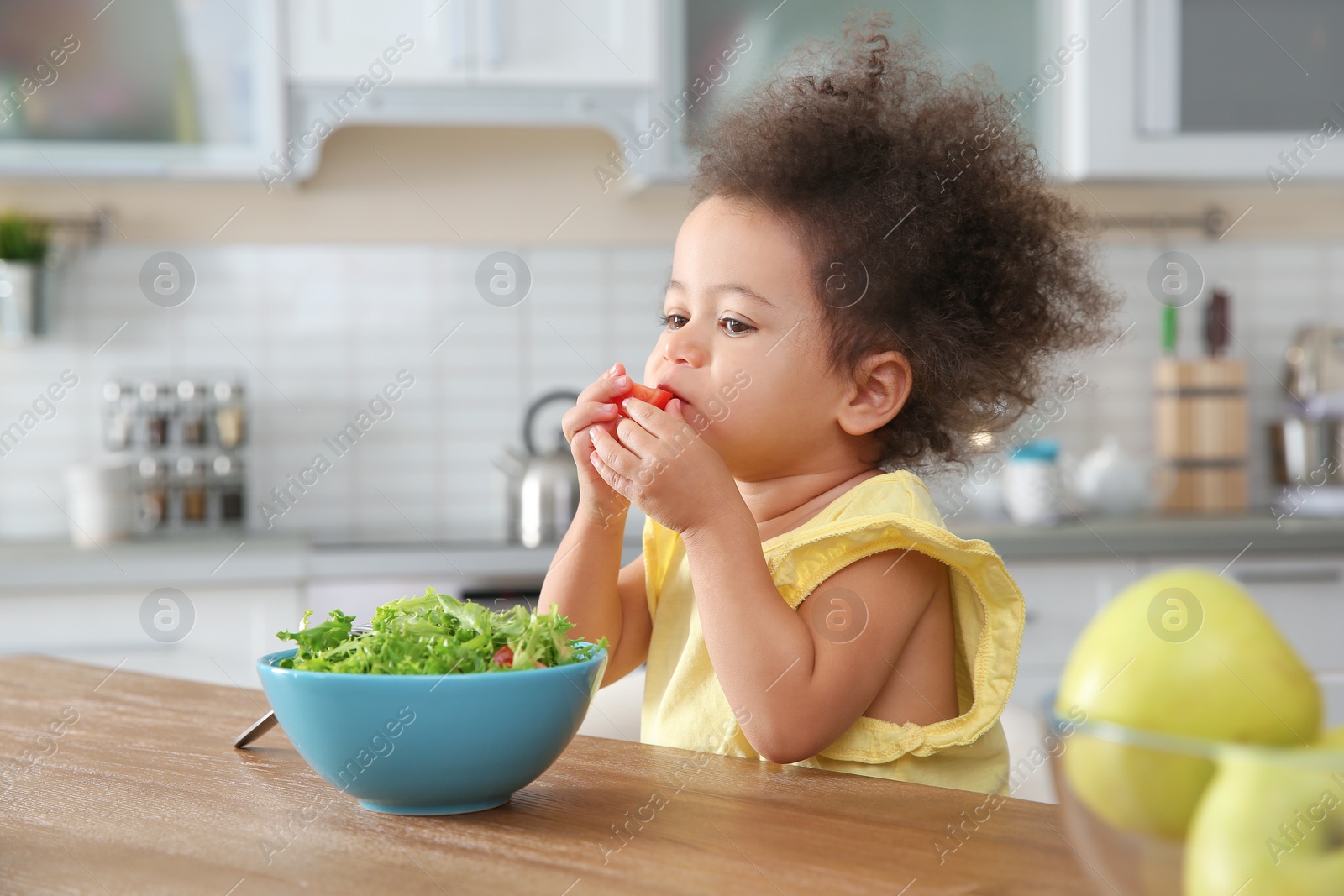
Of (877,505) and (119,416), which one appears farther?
(119,416)

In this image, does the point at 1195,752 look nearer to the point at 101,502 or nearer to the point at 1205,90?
the point at 101,502

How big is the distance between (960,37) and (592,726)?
6.59 feet

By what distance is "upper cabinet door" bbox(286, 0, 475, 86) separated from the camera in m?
2.41

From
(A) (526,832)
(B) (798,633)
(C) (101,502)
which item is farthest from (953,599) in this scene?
(C) (101,502)

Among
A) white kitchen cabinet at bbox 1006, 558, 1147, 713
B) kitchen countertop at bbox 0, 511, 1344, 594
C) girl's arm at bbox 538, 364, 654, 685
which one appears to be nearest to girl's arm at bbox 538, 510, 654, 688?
girl's arm at bbox 538, 364, 654, 685

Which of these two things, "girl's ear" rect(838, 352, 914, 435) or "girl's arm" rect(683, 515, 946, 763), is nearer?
"girl's arm" rect(683, 515, 946, 763)

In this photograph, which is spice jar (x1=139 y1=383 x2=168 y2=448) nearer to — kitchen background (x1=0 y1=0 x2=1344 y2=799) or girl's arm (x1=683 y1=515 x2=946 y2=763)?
kitchen background (x1=0 y1=0 x2=1344 y2=799)

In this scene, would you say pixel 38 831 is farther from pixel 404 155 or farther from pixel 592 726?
pixel 404 155

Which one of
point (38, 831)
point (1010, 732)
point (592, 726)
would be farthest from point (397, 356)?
point (38, 831)

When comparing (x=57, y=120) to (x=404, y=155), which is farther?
(x=404, y=155)

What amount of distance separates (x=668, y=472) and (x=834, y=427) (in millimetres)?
227

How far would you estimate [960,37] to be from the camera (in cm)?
263

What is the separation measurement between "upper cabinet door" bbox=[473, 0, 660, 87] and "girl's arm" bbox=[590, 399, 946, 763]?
1.70 metres

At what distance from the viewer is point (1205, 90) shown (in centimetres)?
263
